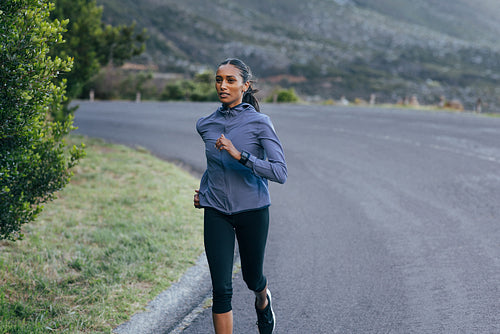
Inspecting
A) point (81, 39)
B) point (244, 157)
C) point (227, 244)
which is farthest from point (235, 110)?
point (81, 39)

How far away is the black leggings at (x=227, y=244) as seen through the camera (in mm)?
3004

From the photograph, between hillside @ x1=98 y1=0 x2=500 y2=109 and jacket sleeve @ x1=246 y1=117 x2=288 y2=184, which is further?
hillside @ x1=98 y1=0 x2=500 y2=109

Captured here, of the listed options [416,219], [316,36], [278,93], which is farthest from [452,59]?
[416,219]

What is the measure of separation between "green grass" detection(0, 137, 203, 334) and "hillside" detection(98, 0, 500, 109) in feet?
201

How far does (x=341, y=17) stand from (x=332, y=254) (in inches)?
6362

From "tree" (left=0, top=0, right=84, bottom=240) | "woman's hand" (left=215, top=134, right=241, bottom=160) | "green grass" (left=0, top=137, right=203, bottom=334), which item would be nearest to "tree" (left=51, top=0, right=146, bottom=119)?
"green grass" (left=0, top=137, right=203, bottom=334)

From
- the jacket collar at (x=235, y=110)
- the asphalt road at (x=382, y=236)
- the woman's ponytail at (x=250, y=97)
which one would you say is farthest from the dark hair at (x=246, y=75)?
the asphalt road at (x=382, y=236)

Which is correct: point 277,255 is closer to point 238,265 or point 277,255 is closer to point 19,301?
point 238,265

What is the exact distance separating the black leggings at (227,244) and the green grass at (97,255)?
1.24 meters

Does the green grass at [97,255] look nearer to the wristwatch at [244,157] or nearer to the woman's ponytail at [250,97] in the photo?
the wristwatch at [244,157]

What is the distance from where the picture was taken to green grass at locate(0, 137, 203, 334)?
3824 millimetres

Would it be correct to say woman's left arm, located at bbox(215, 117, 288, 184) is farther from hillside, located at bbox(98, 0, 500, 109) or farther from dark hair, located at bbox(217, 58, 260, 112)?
hillside, located at bbox(98, 0, 500, 109)

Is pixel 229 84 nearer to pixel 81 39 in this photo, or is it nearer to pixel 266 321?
pixel 266 321

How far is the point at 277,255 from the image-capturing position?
5496 mm
